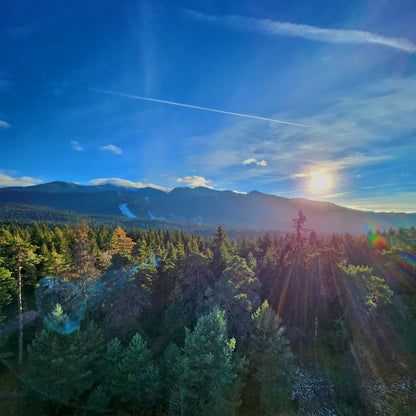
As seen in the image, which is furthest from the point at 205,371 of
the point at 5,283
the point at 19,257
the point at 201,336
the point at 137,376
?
the point at 5,283

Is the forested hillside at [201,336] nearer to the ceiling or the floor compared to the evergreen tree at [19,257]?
nearer to the floor

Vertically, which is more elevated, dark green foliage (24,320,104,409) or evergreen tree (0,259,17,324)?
evergreen tree (0,259,17,324)

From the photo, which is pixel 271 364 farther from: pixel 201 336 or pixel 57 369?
pixel 57 369

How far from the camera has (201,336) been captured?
1703 cm

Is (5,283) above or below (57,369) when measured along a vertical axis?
above

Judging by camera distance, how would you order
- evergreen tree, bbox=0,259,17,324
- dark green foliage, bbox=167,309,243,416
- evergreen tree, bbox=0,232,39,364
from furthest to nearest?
evergreen tree, bbox=0,232,39,364, evergreen tree, bbox=0,259,17,324, dark green foliage, bbox=167,309,243,416

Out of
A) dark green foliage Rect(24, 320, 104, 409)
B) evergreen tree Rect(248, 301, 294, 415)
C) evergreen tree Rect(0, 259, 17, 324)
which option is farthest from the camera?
evergreen tree Rect(0, 259, 17, 324)

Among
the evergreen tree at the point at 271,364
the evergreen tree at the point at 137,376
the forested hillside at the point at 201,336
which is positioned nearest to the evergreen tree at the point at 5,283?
the forested hillside at the point at 201,336

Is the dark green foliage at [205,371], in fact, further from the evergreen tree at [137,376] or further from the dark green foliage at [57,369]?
the dark green foliage at [57,369]

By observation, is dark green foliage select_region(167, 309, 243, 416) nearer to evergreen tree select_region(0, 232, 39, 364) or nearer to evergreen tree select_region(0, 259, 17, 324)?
evergreen tree select_region(0, 232, 39, 364)

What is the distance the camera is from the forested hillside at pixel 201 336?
18.7 meters

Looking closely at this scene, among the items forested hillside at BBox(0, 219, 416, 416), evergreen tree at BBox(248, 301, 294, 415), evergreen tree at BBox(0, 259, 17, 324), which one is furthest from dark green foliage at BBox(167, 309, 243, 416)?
evergreen tree at BBox(0, 259, 17, 324)

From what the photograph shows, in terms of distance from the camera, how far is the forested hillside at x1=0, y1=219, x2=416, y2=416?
18.7 metres

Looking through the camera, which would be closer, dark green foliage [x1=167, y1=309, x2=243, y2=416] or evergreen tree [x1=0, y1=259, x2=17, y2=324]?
dark green foliage [x1=167, y1=309, x2=243, y2=416]
